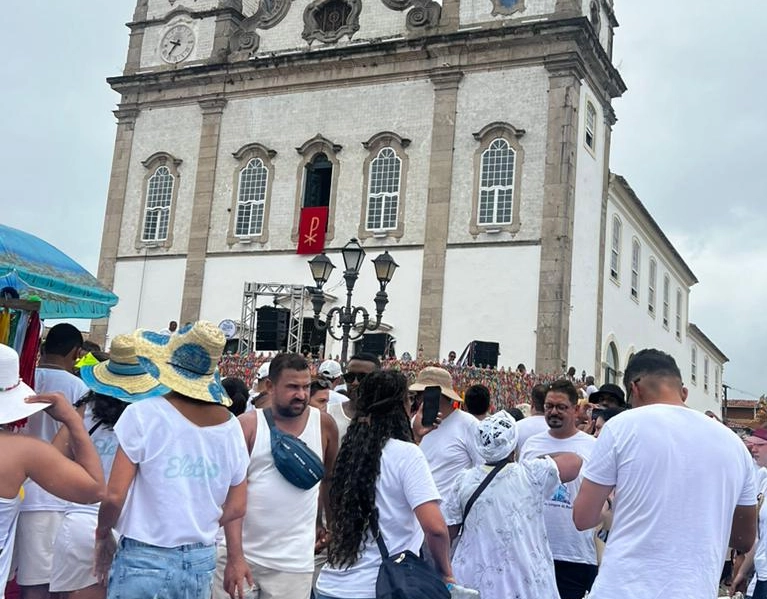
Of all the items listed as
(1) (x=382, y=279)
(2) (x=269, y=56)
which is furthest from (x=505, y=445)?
(2) (x=269, y=56)

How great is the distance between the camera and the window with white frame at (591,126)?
25173 mm

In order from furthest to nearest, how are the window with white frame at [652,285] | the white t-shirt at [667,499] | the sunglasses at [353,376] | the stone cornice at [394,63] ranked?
the window with white frame at [652,285] → the stone cornice at [394,63] → the sunglasses at [353,376] → the white t-shirt at [667,499]

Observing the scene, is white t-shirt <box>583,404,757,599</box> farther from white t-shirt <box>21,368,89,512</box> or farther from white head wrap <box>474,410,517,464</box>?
white t-shirt <box>21,368,89,512</box>

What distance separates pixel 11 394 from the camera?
366 cm

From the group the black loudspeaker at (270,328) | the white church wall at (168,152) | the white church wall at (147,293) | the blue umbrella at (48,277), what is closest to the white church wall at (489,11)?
the white church wall at (168,152)

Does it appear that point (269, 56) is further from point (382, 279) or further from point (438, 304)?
point (382, 279)

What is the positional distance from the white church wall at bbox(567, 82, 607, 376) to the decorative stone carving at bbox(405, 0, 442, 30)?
15.3 ft

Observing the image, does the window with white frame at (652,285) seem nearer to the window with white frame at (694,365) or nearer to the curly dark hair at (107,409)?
the window with white frame at (694,365)

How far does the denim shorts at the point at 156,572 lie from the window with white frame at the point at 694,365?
4084cm

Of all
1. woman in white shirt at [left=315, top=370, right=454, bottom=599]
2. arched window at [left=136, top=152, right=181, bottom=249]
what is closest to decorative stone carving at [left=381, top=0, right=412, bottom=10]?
arched window at [left=136, top=152, right=181, bottom=249]

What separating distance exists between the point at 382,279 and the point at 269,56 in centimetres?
1351

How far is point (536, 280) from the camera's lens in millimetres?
22906

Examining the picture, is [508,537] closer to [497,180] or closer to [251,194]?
[497,180]

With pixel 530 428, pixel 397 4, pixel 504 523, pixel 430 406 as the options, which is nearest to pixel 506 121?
pixel 397 4
